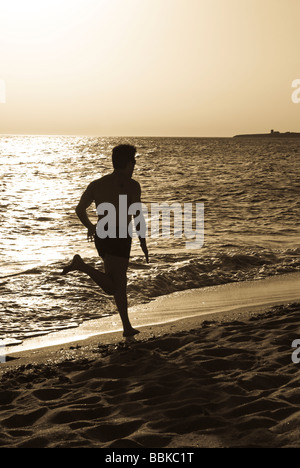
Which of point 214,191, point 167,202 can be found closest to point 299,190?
point 214,191

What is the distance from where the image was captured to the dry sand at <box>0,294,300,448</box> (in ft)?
12.3

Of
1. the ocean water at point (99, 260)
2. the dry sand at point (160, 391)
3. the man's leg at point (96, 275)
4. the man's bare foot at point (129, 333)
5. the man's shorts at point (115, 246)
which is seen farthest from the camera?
the ocean water at point (99, 260)

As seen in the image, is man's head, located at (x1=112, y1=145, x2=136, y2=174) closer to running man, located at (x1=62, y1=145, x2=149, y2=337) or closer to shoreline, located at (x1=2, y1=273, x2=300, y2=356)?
running man, located at (x1=62, y1=145, x2=149, y2=337)

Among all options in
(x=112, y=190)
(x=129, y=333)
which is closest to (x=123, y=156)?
(x=112, y=190)

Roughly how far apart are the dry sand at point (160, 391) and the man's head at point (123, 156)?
5.84 feet

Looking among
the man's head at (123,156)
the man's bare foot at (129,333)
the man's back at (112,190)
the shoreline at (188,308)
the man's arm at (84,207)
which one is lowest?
the shoreline at (188,308)

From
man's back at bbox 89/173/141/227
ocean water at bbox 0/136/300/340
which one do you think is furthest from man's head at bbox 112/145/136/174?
ocean water at bbox 0/136/300/340

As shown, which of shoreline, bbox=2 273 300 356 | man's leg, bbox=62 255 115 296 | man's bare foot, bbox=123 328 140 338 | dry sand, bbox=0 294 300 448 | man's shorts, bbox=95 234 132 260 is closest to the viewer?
dry sand, bbox=0 294 300 448

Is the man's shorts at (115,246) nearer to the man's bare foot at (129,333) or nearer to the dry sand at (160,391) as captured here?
the man's bare foot at (129,333)

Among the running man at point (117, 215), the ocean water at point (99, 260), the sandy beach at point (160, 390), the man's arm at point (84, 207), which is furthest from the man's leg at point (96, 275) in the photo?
the ocean water at point (99, 260)

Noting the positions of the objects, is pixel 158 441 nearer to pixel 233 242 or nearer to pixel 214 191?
pixel 233 242

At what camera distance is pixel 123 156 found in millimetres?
6059

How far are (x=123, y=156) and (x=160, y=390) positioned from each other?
2486mm

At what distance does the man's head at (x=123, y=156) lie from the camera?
238 inches
